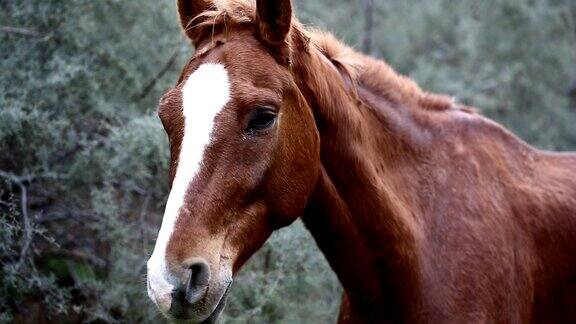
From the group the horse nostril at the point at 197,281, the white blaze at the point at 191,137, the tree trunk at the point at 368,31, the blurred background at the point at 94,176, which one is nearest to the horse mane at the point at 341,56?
the white blaze at the point at 191,137

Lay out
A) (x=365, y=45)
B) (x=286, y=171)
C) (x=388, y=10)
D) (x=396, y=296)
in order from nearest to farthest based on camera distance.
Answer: (x=286, y=171) < (x=396, y=296) < (x=365, y=45) < (x=388, y=10)

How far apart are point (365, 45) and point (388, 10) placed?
3.83 feet

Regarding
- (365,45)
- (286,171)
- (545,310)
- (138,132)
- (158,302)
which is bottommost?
(365,45)

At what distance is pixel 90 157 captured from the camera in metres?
4.50

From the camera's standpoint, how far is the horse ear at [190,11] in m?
2.96

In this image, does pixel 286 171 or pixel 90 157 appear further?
pixel 90 157

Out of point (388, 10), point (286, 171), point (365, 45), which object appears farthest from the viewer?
point (388, 10)

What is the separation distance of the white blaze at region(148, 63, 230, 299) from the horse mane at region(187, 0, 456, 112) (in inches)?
10.3

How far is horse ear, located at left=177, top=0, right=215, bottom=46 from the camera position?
116 inches

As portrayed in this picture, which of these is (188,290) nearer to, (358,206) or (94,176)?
(358,206)

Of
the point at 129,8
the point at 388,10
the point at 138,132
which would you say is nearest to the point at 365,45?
the point at 388,10

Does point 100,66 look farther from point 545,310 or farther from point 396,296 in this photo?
point 545,310

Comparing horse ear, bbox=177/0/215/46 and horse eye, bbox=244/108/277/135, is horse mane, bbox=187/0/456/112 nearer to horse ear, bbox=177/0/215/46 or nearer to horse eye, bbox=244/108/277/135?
horse ear, bbox=177/0/215/46

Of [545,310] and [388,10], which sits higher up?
[545,310]
